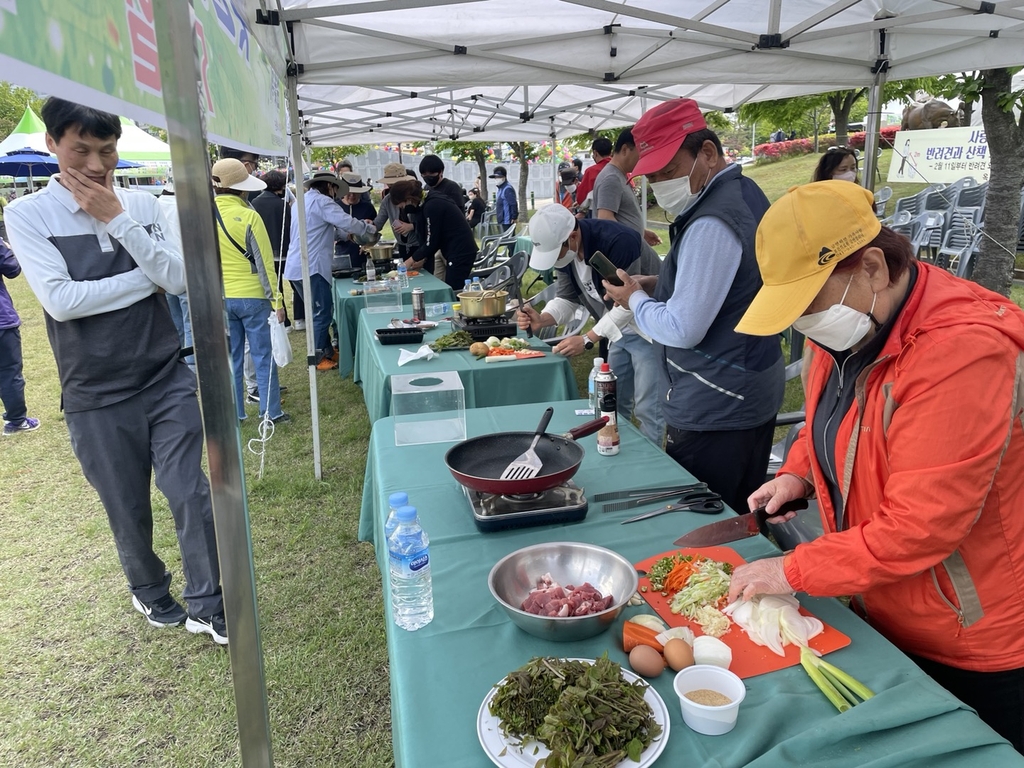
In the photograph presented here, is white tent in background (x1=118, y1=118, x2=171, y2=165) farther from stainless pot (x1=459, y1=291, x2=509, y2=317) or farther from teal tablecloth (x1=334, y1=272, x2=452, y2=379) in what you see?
stainless pot (x1=459, y1=291, x2=509, y2=317)

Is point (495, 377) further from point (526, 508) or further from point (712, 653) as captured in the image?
point (712, 653)

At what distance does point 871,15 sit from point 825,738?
14.7ft

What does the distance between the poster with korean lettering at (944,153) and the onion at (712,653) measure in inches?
360

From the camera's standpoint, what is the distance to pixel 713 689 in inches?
44.6

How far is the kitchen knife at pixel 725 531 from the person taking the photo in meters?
1.62

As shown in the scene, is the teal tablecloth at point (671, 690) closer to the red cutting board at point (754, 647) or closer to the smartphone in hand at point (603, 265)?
the red cutting board at point (754, 647)

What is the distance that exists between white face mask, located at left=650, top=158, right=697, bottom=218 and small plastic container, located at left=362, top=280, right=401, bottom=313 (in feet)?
9.57

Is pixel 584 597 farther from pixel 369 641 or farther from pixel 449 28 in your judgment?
pixel 449 28

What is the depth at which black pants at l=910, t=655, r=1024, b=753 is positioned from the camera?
1302 millimetres

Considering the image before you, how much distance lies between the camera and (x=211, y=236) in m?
0.79

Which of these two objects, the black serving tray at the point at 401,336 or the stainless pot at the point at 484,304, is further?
the stainless pot at the point at 484,304

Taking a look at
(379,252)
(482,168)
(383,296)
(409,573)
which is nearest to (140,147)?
(379,252)

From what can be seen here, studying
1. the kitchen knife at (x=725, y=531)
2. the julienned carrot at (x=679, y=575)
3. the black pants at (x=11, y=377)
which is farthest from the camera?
the black pants at (x=11, y=377)

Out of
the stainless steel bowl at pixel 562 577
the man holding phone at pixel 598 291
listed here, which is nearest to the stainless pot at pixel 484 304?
the man holding phone at pixel 598 291
